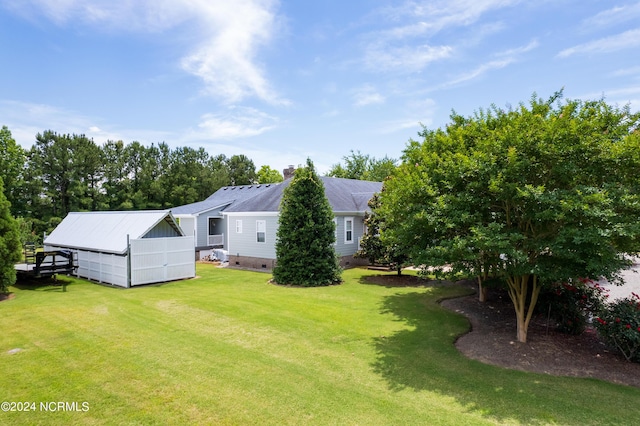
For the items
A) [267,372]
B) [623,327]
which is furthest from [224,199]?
[623,327]

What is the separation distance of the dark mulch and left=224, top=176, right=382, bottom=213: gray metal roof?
11.2 meters

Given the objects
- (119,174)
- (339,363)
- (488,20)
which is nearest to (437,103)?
(488,20)

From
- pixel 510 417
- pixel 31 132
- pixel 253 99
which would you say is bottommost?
pixel 510 417

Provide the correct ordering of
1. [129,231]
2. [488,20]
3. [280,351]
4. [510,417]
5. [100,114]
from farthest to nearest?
1. [100,114]
2. [129,231]
3. [488,20]
4. [280,351]
5. [510,417]

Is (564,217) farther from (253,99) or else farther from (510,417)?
(253,99)

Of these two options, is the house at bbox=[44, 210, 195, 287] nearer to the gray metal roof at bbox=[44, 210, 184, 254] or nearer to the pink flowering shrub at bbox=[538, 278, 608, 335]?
the gray metal roof at bbox=[44, 210, 184, 254]

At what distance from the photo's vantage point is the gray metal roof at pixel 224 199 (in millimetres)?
26659

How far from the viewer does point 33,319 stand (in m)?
9.78

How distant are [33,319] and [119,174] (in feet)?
114

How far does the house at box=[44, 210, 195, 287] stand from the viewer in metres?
15.1

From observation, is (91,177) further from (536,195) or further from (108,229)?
(536,195)

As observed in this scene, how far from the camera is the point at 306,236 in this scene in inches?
624

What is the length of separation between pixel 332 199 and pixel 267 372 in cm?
1524

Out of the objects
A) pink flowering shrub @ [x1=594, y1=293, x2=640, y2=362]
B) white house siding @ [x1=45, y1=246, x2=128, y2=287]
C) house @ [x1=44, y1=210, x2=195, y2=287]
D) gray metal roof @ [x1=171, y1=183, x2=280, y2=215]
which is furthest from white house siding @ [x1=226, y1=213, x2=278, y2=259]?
pink flowering shrub @ [x1=594, y1=293, x2=640, y2=362]
